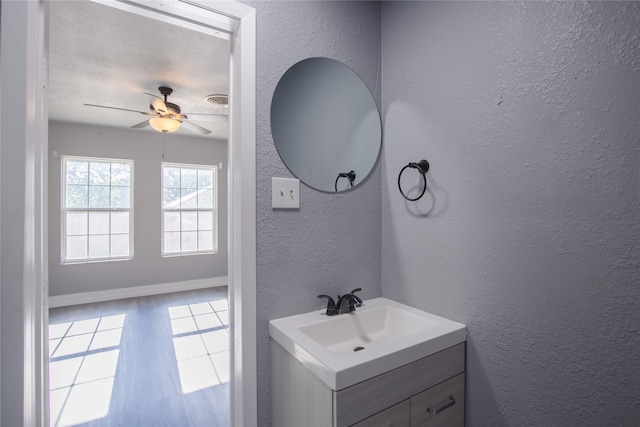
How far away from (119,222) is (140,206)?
15.1 inches

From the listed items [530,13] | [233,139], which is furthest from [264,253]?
[530,13]

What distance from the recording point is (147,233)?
15.0ft

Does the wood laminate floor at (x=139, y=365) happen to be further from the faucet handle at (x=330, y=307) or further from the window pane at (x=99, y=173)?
the window pane at (x=99, y=173)

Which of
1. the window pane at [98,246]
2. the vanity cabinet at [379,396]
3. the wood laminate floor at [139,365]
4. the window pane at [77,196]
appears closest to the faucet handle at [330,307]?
the vanity cabinet at [379,396]

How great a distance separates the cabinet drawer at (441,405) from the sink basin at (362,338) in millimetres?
142

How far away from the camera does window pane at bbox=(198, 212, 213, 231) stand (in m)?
5.08

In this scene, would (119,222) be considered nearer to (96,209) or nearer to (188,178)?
(96,209)

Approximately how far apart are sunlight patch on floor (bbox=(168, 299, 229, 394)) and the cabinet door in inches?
67.7

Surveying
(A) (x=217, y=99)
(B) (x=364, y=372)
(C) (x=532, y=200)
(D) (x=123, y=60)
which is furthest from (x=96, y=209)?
(C) (x=532, y=200)

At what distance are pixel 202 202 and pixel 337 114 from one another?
4.25 m

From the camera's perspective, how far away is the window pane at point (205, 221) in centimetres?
508

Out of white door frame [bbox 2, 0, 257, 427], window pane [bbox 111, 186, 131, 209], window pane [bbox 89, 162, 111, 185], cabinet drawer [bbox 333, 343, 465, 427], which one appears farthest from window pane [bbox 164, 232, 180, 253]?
cabinet drawer [bbox 333, 343, 465, 427]

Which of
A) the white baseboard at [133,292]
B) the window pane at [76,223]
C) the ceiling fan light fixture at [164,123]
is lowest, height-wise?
the white baseboard at [133,292]

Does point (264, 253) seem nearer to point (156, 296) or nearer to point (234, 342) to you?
point (234, 342)
